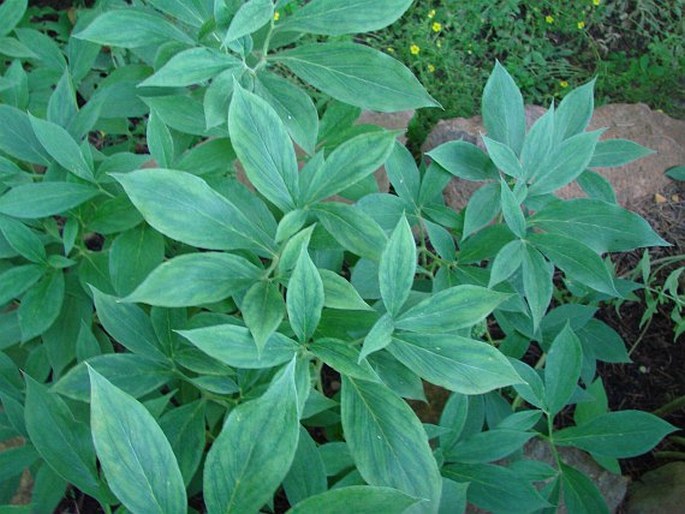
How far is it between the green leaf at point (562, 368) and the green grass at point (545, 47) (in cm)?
131

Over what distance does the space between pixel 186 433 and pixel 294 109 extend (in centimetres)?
54

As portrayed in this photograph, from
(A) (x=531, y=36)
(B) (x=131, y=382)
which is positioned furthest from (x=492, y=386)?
(A) (x=531, y=36)

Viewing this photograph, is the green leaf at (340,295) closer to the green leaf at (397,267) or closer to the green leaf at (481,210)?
the green leaf at (397,267)

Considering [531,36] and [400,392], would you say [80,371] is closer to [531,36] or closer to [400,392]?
[400,392]

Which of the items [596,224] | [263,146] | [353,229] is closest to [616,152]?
[596,224]

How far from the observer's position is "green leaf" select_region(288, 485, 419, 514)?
641mm

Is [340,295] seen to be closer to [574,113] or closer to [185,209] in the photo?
[185,209]

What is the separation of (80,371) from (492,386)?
2.06 ft

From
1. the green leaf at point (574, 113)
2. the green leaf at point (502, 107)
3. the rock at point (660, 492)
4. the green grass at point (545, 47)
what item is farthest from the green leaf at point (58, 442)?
the green grass at point (545, 47)

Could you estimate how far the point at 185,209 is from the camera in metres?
0.95

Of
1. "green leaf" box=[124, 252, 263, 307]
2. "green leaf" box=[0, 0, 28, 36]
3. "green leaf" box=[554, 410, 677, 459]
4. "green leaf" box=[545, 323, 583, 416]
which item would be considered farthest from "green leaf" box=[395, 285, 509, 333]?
"green leaf" box=[0, 0, 28, 36]

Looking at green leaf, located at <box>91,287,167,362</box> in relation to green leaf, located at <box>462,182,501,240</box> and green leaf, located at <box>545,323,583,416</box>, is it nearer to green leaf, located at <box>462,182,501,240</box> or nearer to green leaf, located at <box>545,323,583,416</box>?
green leaf, located at <box>462,182,501,240</box>

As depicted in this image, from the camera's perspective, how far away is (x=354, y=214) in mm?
1033

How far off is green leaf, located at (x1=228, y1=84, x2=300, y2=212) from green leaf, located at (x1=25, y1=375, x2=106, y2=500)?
0.44 meters
